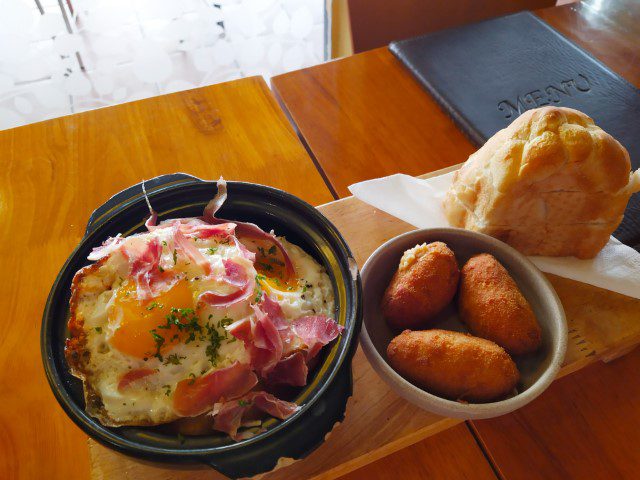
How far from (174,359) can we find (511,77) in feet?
4.50

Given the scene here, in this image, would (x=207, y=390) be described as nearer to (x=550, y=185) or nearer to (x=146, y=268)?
(x=146, y=268)

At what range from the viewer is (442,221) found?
1174mm

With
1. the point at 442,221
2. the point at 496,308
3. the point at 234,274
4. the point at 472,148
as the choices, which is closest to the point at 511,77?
the point at 472,148

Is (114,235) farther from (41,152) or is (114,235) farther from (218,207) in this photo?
(41,152)

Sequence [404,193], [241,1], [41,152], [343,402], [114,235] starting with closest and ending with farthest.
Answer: [343,402] < [114,235] < [404,193] < [41,152] < [241,1]

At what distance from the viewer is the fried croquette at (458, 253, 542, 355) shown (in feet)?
3.00

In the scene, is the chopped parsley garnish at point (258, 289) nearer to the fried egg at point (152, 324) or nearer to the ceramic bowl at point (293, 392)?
the fried egg at point (152, 324)

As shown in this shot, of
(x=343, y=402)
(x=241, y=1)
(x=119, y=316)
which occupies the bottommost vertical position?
(x=241, y=1)

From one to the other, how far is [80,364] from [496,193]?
819 millimetres

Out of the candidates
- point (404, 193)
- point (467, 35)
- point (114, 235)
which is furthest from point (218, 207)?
point (467, 35)

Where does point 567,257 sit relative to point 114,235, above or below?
below

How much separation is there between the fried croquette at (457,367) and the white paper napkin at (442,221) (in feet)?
1.05

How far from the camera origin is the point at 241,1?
2893 millimetres

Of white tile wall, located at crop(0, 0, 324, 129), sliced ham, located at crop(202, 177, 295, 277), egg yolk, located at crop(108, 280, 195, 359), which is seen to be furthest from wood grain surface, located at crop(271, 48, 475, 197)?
white tile wall, located at crop(0, 0, 324, 129)
